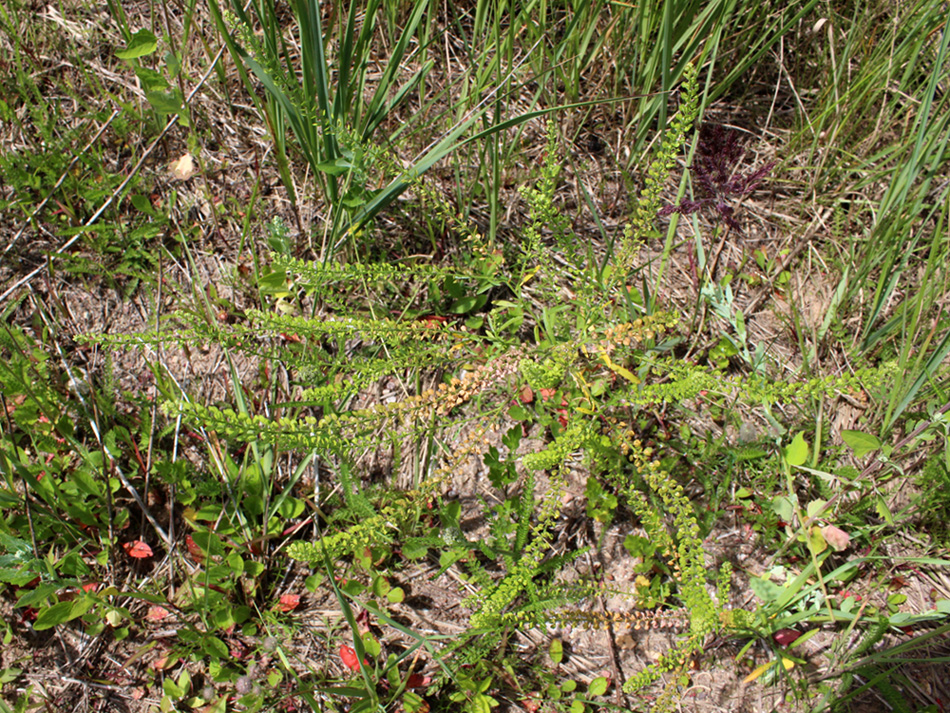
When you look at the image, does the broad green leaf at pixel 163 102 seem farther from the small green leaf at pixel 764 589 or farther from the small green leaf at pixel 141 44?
the small green leaf at pixel 764 589

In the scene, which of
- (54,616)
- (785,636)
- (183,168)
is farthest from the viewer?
(183,168)

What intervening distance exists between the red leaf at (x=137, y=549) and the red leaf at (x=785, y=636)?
220 centimetres

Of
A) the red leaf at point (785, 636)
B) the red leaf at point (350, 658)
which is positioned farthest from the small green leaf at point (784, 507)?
the red leaf at point (350, 658)

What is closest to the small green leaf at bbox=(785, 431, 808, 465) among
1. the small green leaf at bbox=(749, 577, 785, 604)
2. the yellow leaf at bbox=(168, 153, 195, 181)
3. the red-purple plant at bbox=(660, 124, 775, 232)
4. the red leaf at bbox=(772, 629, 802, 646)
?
the small green leaf at bbox=(749, 577, 785, 604)

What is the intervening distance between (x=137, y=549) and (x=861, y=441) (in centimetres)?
251

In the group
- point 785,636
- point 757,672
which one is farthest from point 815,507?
point 757,672

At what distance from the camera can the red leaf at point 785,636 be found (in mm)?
2137

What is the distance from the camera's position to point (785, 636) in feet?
7.01

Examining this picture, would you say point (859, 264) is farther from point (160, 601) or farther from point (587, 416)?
point (160, 601)

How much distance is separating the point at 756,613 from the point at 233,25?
244 cm

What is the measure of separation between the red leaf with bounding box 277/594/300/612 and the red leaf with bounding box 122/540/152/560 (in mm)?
504

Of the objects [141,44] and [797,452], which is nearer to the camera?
[797,452]

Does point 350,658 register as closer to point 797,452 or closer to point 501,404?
point 501,404

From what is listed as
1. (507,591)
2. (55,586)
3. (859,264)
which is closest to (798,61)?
(859,264)
